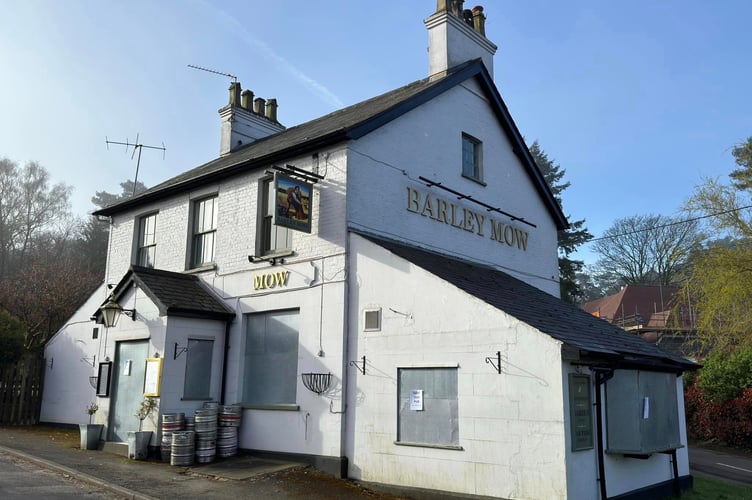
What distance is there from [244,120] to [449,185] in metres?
9.39

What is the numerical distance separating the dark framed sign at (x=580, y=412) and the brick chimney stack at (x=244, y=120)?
48.7 ft

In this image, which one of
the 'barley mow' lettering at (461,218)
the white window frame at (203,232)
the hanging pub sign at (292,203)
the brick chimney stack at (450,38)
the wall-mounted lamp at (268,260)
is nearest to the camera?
the hanging pub sign at (292,203)

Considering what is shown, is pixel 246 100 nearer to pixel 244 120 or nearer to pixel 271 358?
pixel 244 120

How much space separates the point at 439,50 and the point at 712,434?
17.3 meters

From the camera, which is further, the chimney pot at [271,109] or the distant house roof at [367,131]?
the chimney pot at [271,109]

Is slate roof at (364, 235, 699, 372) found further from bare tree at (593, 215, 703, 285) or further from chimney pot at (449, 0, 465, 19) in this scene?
bare tree at (593, 215, 703, 285)

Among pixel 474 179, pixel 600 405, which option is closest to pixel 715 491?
pixel 600 405

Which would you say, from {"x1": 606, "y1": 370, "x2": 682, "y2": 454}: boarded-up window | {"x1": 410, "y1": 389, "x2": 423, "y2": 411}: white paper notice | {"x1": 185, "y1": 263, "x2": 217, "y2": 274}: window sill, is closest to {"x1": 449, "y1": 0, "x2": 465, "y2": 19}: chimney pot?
{"x1": 185, "y1": 263, "x2": 217, "y2": 274}: window sill

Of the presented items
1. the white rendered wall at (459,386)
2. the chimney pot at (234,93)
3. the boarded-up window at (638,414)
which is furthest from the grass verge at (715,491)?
the chimney pot at (234,93)

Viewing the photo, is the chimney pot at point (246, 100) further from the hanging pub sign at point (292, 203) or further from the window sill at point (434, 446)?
the window sill at point (434, 446)

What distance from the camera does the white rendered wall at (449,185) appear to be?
43.9ft

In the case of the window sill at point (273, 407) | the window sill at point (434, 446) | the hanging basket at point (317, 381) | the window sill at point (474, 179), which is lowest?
the window sill at point (434, 446)

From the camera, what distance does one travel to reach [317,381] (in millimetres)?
12234

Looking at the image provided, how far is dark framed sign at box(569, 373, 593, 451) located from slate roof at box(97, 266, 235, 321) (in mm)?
7985
